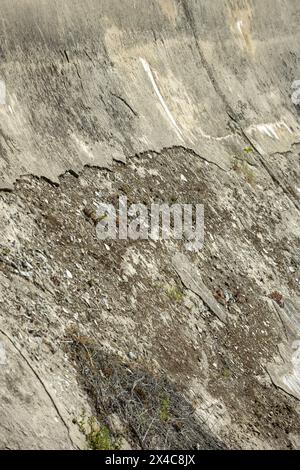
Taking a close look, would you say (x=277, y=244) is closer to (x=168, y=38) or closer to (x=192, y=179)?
(x=192, y=179)

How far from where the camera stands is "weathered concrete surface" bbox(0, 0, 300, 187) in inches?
360

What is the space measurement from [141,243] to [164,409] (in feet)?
7.98

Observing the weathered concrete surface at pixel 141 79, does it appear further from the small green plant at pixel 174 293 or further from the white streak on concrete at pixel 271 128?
the small green plant at pixel 174 293

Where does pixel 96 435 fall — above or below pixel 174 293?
below

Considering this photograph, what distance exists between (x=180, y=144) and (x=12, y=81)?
309cm

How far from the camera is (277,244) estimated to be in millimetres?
11055

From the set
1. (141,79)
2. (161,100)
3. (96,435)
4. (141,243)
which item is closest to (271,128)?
(161,100)

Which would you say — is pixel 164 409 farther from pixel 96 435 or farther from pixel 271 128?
pixel 271 128

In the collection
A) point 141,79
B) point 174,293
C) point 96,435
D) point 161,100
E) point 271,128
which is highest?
point 141,79

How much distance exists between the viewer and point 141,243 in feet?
29.6

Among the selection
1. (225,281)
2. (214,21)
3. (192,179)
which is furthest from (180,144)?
(214,21)

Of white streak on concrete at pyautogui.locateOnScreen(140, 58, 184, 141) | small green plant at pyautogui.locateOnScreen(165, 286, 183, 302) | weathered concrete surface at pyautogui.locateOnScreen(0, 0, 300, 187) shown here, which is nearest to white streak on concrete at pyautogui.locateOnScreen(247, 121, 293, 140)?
weathered concrete surface at pyautogui.locateOnScreen(0, 0, 300, 187)

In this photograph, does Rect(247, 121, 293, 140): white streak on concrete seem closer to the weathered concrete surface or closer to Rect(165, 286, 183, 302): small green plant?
the weathered concrete surface

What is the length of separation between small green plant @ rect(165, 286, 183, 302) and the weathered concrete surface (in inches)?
73.5
